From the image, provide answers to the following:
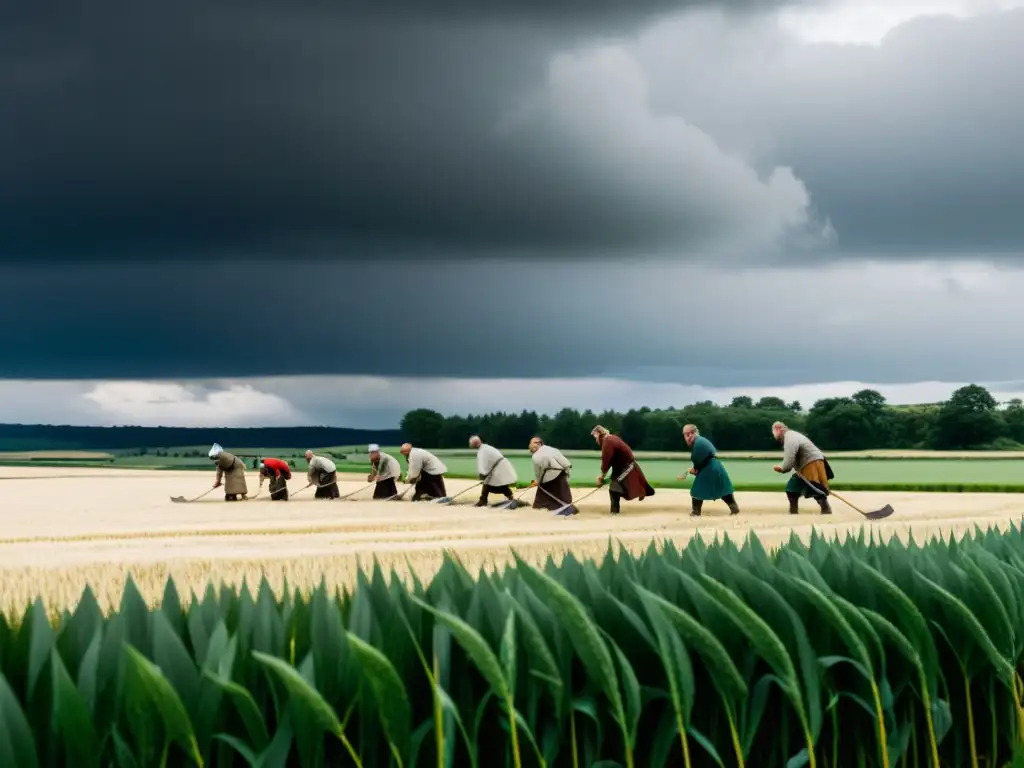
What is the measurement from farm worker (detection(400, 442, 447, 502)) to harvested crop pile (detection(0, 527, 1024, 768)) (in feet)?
91.0

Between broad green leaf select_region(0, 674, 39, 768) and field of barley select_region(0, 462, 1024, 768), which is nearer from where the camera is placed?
broad green leaf select_region(0, 674, 39, 768)

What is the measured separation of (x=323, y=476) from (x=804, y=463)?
17834 millimetres

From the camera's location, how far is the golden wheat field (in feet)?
39.3

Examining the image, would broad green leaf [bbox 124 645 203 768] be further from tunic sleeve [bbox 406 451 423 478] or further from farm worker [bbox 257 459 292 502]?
farm worker [bbox 257 459 292 502]

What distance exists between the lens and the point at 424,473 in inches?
1323

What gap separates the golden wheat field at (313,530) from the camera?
11977 millimetres

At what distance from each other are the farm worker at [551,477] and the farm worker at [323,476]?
10600 mm

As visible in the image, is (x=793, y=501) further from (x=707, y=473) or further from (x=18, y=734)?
(x=18, y=734)

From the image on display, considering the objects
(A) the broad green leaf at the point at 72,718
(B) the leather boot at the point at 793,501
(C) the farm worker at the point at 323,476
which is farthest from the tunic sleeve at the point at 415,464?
(A) the broad green leaf at the point at 72,718

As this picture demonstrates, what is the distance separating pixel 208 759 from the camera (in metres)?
3.88

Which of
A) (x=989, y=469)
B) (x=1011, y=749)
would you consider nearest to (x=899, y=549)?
(x=1011, y=749)

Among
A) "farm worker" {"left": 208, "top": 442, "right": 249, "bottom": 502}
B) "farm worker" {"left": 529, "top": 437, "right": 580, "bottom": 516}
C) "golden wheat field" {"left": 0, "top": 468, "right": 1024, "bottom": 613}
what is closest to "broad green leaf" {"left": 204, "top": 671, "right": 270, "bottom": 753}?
"golden wheat field" {"left": 0, "top": 468, "right": 1024, "bottom": 613}

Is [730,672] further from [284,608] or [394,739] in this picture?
[284,608]

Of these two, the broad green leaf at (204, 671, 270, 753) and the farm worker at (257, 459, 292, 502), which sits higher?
the broad green leaf at (204, 671, 270, 753)
